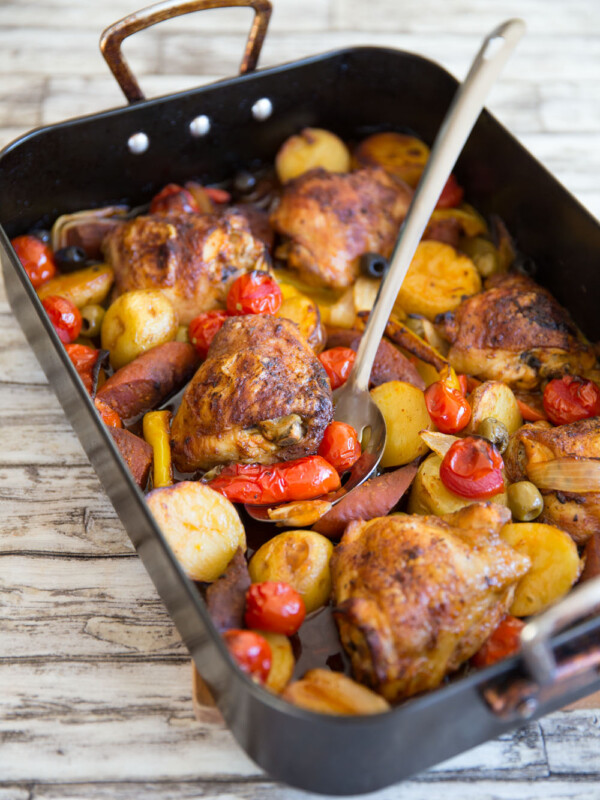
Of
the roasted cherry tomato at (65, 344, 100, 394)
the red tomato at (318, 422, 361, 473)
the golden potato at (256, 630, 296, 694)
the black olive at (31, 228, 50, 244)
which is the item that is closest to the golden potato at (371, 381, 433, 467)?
the red tomato at (318, 422, 361, 473)

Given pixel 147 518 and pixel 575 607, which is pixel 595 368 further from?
pixel 147 518

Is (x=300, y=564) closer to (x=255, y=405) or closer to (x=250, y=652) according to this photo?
(x=250, y=652)

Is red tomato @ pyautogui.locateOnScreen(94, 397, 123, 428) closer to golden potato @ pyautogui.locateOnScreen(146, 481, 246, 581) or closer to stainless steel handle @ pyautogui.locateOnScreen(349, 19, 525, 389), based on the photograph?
golden potato @ pyautogui.locateOnScreen(146, 481, 246, 581)

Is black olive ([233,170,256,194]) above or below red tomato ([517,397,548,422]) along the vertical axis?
below

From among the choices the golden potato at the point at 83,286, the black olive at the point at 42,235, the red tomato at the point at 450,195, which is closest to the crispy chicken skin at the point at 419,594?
the golden potato at the point at 83,286

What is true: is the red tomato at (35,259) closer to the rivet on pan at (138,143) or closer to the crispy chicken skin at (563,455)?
the rivet on pan at (138,143)

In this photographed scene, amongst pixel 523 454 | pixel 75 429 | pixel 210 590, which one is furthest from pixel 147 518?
pixel 523 454
